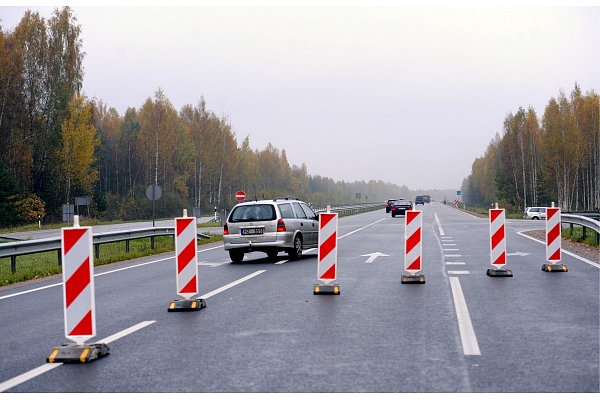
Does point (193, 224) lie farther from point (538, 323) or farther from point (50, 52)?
point (50, 52)

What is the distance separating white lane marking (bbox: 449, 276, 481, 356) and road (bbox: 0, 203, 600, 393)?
2 centimetres

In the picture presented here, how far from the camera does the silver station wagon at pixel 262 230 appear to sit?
55.6ft

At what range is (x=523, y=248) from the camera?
67.1ft

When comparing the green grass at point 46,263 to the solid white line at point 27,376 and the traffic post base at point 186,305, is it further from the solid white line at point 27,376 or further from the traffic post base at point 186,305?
the solid white line at point 27,376

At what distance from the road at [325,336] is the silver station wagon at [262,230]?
136 inches

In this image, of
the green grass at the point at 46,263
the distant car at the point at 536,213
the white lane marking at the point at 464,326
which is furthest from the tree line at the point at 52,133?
the white lane marking at the point at 464,326

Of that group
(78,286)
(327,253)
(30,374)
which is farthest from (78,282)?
(327,253)

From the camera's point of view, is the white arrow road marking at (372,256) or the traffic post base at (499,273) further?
the white arrow road marking at (372,256)

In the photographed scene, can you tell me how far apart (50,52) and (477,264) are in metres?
51.1

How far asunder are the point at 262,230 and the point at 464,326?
975cm

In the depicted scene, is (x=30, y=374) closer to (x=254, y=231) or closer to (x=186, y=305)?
(x=186, y=305)

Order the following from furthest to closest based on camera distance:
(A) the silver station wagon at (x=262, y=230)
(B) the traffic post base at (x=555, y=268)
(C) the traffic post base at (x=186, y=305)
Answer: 1. (A) the silver station wagon at (x=262, y=230)
2. (B) the traffic post base at (x=555, y=268)
3. (C) the traffic post base at (x=186, y=305)
